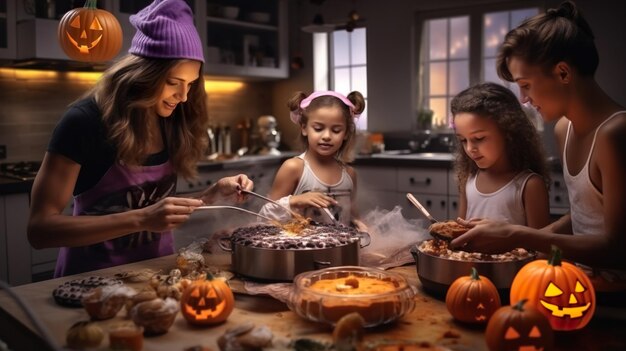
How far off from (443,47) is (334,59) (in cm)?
110

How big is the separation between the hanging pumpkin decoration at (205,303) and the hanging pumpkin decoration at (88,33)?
1923mm

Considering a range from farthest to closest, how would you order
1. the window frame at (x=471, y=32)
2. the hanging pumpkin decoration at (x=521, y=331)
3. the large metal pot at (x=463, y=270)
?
the window frame at (x=471, y=32), the large metal pot at (x=463, y=270), the hanging pumpkin decoration at (x=521, y=331)

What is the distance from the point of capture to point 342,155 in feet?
8.37

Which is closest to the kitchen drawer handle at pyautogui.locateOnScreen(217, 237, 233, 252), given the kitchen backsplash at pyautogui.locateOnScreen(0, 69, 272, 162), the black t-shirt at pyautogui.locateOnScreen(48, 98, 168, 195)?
the black t-shirt at pyautogui.locateOnScreen(48, 98, 168, 195)

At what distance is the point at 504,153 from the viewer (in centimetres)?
197

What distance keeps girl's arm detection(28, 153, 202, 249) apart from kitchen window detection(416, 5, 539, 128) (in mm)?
3727

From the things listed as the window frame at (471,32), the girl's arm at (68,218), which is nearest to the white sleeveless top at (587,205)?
the girl's arm at (68,218)

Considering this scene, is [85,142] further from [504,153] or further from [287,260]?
[504,153]

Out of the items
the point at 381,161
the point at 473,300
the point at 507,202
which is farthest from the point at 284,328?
the point at 381,161

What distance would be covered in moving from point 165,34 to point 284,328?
0.93 meters

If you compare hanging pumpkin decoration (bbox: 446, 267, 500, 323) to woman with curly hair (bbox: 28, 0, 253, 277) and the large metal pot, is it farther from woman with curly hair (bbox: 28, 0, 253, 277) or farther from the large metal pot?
woman with curly hair (bbox: 28, 0, 253, 277)

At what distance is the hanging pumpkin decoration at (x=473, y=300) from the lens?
1.12m

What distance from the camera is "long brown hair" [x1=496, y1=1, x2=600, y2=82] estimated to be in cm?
138

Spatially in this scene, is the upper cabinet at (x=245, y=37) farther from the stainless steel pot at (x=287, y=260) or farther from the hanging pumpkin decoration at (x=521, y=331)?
the hanging pumpkin decoration at (x=521, y=331)
